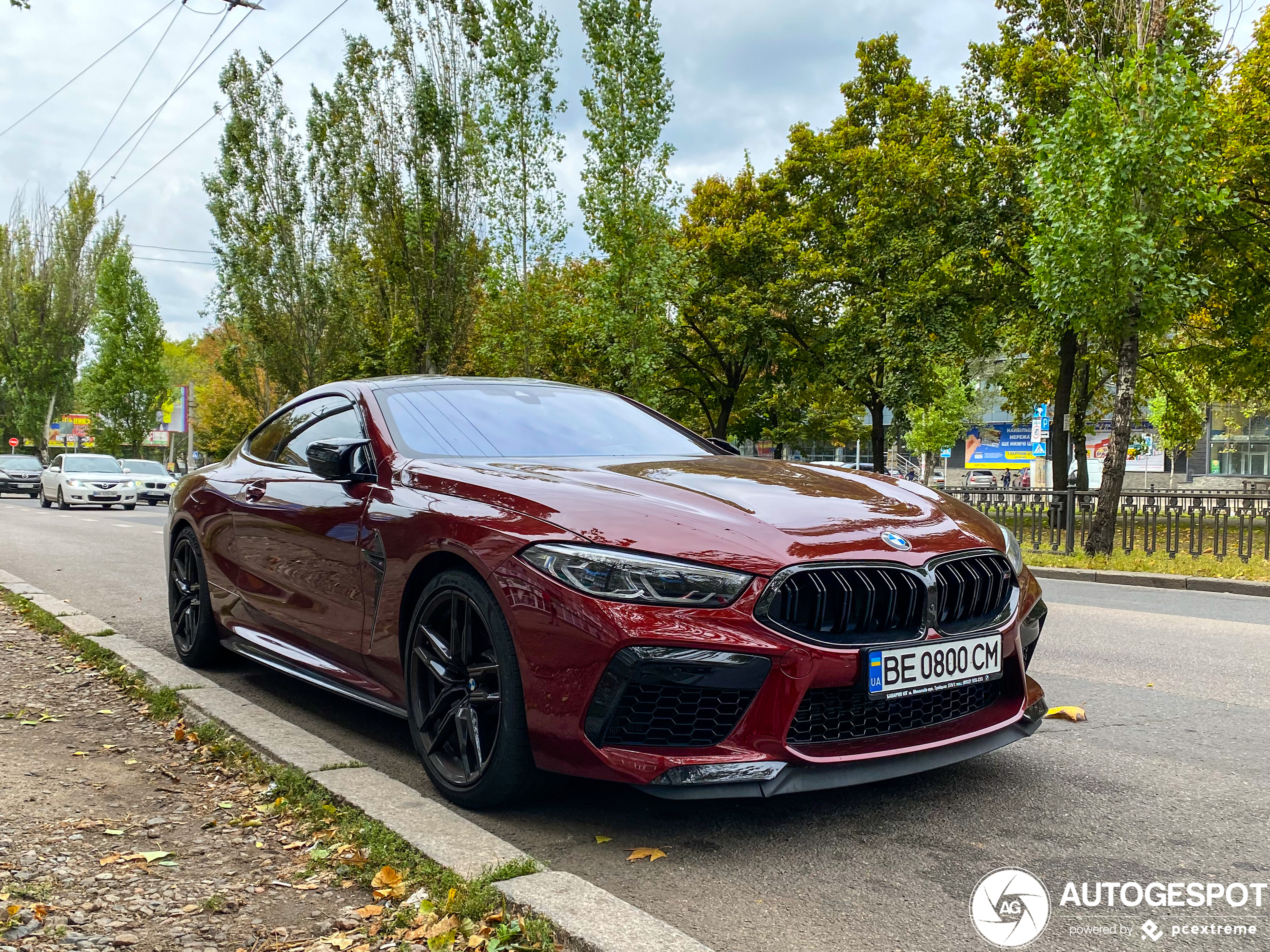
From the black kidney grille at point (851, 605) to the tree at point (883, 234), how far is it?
23.2 metres

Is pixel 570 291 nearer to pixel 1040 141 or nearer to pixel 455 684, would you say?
pixel 1040 141

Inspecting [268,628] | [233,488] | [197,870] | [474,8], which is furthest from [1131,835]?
[474,8]

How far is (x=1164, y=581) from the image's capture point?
12086mm

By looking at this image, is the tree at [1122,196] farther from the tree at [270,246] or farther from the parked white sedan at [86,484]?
the parked white sedan at [86,484]

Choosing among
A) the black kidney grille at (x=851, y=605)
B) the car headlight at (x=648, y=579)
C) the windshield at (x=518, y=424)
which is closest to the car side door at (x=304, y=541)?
the windshield at (x=518, y=424)

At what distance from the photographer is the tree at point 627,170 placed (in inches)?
848

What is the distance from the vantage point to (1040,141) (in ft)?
46.8

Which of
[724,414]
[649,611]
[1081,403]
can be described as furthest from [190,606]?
[724,414]

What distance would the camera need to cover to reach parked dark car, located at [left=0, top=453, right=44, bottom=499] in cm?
4019

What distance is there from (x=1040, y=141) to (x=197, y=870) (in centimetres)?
1409

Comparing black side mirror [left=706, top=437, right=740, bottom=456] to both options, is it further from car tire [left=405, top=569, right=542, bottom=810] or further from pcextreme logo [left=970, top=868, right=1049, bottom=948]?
pcextreme logo [left=970, top=868, right=1049, bottom=948]

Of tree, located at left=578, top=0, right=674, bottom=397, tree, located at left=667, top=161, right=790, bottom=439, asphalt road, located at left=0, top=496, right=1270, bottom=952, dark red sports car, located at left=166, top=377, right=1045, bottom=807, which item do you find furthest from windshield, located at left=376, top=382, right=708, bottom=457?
tree, located at left=667, top=161, right=790, bottom=439

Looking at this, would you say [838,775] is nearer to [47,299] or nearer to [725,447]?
[725,447]

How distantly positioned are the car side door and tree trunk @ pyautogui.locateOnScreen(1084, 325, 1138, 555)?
11783 mm
